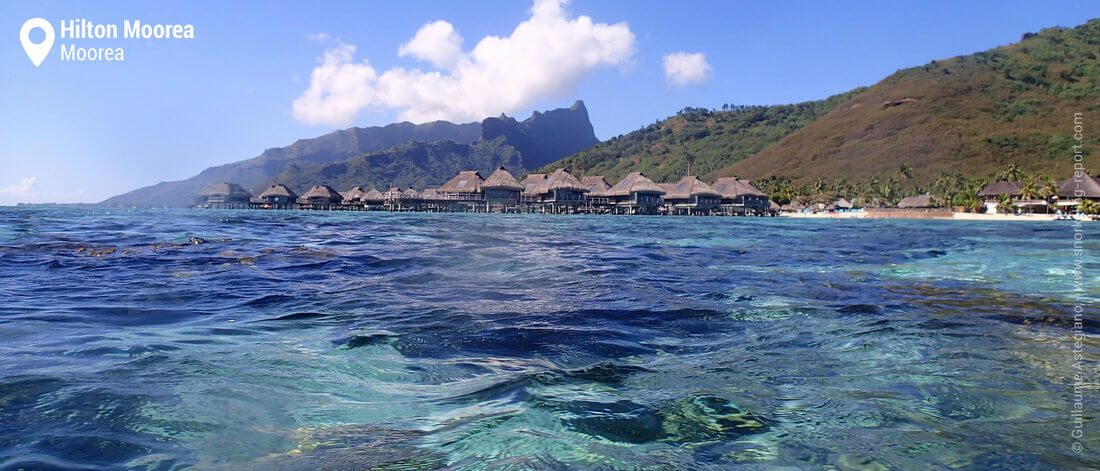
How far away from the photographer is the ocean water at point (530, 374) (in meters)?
2.46

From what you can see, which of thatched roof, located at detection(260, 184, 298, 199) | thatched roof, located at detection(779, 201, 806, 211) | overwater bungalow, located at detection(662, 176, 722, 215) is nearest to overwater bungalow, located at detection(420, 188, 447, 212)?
thatched roof, located at detection(260, 184, 298, 199)

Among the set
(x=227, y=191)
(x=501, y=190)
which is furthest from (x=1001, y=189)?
(x=227, y=191)

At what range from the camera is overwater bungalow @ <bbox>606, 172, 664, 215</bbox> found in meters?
63.0

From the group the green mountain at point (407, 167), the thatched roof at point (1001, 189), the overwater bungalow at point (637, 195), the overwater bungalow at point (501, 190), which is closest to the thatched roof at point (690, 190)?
the overwater bungalow at point (637, 195)

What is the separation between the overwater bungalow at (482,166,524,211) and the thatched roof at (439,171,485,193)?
1.74m

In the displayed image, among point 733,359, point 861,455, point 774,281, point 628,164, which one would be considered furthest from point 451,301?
point 628,164

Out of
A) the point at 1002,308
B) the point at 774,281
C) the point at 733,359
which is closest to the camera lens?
the point at 733,359

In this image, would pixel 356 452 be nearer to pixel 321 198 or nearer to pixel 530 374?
pixel 530 374

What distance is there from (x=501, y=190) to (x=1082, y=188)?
54806mm

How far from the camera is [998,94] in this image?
108812 millimetres

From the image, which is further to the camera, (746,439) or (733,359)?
(733,359)

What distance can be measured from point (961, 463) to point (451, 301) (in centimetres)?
488

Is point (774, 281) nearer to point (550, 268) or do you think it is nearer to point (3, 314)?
point (550, 268)

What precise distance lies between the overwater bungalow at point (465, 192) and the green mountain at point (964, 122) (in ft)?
191
